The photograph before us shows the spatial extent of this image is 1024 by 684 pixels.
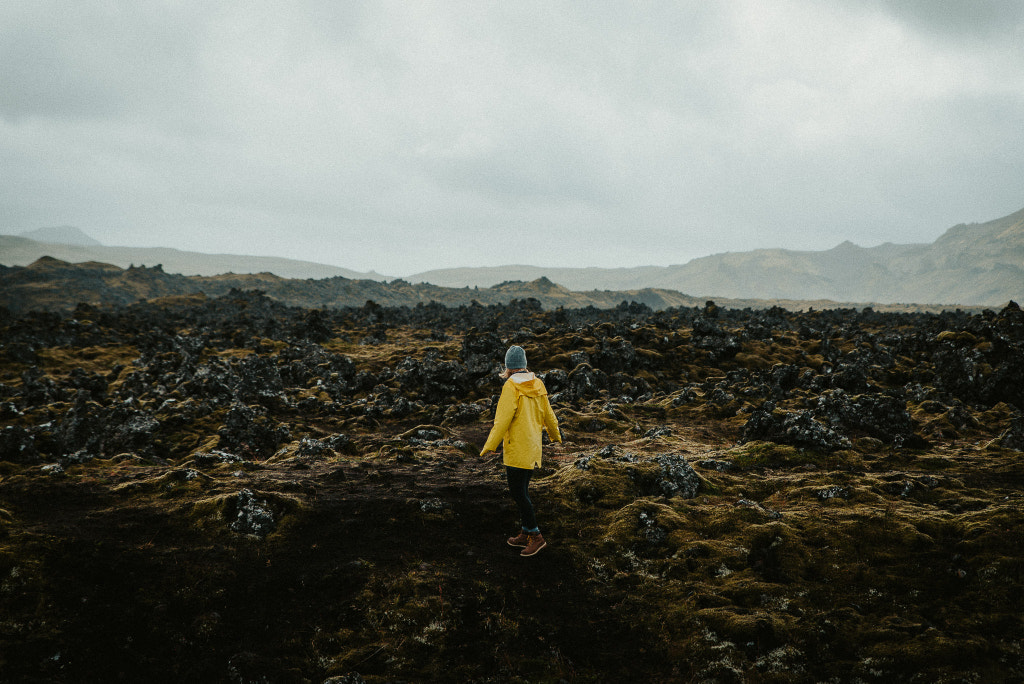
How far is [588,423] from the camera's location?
803 inches

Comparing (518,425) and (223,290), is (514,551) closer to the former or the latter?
(518,425)

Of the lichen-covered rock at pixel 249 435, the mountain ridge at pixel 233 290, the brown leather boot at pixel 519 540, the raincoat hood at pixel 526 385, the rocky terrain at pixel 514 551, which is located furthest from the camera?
the mountain ridge at pixel 233 290

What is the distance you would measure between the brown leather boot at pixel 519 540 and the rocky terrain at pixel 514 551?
0.27m

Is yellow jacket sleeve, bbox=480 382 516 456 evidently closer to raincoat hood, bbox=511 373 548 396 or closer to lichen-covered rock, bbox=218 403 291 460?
raincoat hood, bbox=511 373 548 396

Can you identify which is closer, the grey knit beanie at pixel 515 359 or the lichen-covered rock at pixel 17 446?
the grey knit beanie at pixel 515 359

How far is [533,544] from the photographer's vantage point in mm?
9836

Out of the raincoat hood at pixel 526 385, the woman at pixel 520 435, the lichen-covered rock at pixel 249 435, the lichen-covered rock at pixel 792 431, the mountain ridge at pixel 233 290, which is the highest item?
the mountain ridge at pixel 233 290

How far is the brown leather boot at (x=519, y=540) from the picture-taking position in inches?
393

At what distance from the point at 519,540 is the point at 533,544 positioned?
351mm

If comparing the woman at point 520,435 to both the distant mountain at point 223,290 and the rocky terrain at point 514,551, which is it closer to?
the rocky terrain at point 514,551

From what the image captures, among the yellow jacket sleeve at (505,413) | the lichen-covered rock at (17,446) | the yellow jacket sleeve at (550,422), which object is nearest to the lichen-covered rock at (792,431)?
the yellow jacket sleeve at (550,422)

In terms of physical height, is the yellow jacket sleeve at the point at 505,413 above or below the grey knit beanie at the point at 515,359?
below

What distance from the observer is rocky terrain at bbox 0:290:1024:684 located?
663cm

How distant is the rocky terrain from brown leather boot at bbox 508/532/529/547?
27cm
